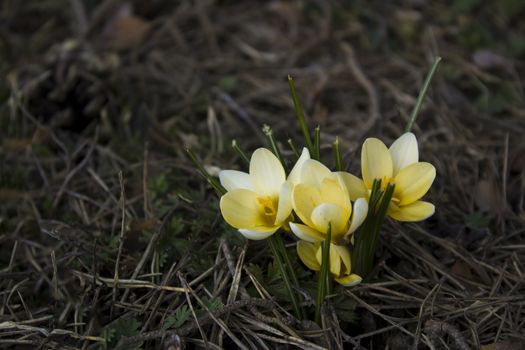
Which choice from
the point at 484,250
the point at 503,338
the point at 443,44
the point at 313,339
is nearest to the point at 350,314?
the point at 313,339

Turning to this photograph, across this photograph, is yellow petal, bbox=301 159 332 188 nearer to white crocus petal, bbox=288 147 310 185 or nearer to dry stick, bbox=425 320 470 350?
white crocus petal, bbox=288 147 310 185

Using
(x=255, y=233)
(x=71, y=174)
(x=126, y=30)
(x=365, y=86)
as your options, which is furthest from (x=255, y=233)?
(x=126, y=30)

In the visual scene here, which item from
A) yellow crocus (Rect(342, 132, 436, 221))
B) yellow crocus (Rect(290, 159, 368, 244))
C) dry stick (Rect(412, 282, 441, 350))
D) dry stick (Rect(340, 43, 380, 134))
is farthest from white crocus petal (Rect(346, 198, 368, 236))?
dry stick (Rect(340, 43, 380, 134))

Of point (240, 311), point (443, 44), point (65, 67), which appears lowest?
point (443, 44)

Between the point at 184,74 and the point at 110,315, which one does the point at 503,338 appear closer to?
the point at 110,315

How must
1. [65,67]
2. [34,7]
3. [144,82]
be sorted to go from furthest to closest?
[34,7] → [144,82] → [65,67]

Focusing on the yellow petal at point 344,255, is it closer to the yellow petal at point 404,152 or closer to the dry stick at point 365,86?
the yellow petal at point 404,152

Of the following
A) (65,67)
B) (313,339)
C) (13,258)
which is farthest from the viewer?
(65,67)
